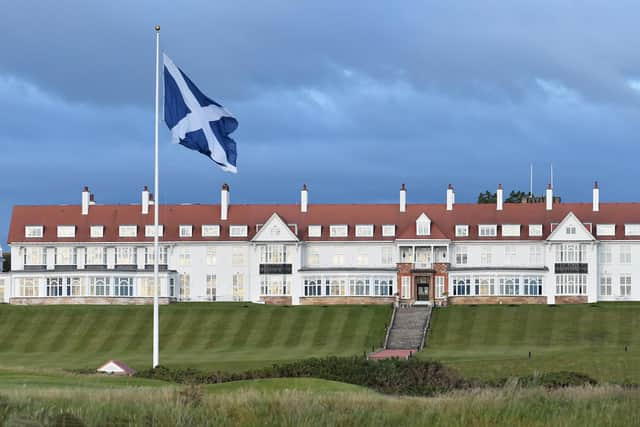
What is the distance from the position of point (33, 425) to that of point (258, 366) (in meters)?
42.6

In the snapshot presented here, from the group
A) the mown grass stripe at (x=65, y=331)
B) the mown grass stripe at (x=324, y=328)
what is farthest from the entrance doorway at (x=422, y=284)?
the mown grass stripe at (x=65, y=331)

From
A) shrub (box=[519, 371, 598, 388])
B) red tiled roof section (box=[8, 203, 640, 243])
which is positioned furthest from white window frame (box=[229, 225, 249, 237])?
shrub (box=[519, 371, 598, 388])

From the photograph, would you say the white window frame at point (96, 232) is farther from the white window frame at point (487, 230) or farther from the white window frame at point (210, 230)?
the white window frame at point (487, 230)

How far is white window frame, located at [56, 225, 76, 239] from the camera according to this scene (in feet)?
351

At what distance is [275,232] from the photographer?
340 ft

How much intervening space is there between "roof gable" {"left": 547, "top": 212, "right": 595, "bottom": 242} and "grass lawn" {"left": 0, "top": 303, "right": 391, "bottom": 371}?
17989mm

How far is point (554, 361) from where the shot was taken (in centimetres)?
5666

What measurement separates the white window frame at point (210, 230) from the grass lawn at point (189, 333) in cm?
1067

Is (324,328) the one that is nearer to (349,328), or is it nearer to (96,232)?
(349,328)

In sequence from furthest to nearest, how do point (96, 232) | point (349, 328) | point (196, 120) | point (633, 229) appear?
point (96, 232), point (633, 229), point (349, 328), point (196, 120)

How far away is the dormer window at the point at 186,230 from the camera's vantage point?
4195 inches

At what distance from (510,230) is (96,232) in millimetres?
37745

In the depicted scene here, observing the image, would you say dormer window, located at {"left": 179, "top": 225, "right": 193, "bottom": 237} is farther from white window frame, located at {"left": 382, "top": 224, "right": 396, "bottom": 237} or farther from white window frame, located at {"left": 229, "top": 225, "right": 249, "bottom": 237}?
white window frame, located at {"left": 382, "top": 224, "right": 396, "bottom": 237}

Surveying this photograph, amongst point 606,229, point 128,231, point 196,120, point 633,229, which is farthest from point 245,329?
point 196,120
